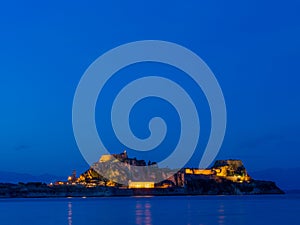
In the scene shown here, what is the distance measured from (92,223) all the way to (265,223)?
1620 cm

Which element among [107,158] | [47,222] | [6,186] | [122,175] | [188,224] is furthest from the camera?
[107,158]

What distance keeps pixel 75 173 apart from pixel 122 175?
2404 centimetres

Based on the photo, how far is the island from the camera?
168375mm

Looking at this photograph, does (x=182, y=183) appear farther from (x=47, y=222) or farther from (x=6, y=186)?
(x=47, y=222)

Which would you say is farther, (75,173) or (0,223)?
(75,173)

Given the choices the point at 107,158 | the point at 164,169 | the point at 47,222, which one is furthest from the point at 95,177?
the point at 47,222

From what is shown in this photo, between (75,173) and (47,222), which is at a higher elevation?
(75,173)

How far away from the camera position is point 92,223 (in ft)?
164

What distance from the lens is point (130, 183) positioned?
18288cm

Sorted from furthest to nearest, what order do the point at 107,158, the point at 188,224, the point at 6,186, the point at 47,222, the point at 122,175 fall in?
the point at 107,158
the point at 122,175
the point at 6,186
the point at 47,222
the point at 188,224

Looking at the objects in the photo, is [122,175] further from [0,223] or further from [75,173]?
[0,223]

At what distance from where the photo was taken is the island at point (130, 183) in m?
168

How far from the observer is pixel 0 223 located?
167ft

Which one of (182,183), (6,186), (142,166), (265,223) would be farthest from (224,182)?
(265,223)
